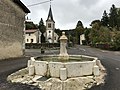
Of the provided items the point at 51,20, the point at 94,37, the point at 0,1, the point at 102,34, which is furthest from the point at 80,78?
the point at 51,20

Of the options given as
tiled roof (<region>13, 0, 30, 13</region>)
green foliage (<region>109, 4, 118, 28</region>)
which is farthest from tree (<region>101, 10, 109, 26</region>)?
tiled roof (<region>13, 0, 30, 13</region>)

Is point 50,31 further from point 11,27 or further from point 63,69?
point 63,69

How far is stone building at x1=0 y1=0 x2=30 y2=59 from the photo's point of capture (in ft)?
69.5

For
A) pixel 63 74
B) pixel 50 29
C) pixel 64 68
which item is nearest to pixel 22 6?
pixel 64 68

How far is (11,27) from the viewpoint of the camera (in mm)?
22828

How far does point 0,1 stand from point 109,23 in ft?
268

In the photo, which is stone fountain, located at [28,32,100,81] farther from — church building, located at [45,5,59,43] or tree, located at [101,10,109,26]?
tree, located at [101,10,109,26]

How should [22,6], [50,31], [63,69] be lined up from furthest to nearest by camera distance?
[50,31] → [22,6] → [63,69]

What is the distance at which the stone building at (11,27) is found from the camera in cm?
2117

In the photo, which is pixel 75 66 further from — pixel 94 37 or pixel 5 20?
pixel 94 37

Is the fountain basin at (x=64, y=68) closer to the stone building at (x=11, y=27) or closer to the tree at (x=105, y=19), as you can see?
the stone building at (x=11, y=27)

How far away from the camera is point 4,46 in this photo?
21.2m

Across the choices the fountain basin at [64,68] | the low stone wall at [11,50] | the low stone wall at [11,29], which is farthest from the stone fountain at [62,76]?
the low stone wall at [11,29]

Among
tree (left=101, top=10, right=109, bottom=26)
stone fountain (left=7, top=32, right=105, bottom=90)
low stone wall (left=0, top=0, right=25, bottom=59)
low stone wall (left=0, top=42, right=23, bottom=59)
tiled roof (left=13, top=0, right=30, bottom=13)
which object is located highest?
tree (left=101, top=10, right=109, bottom=26)
